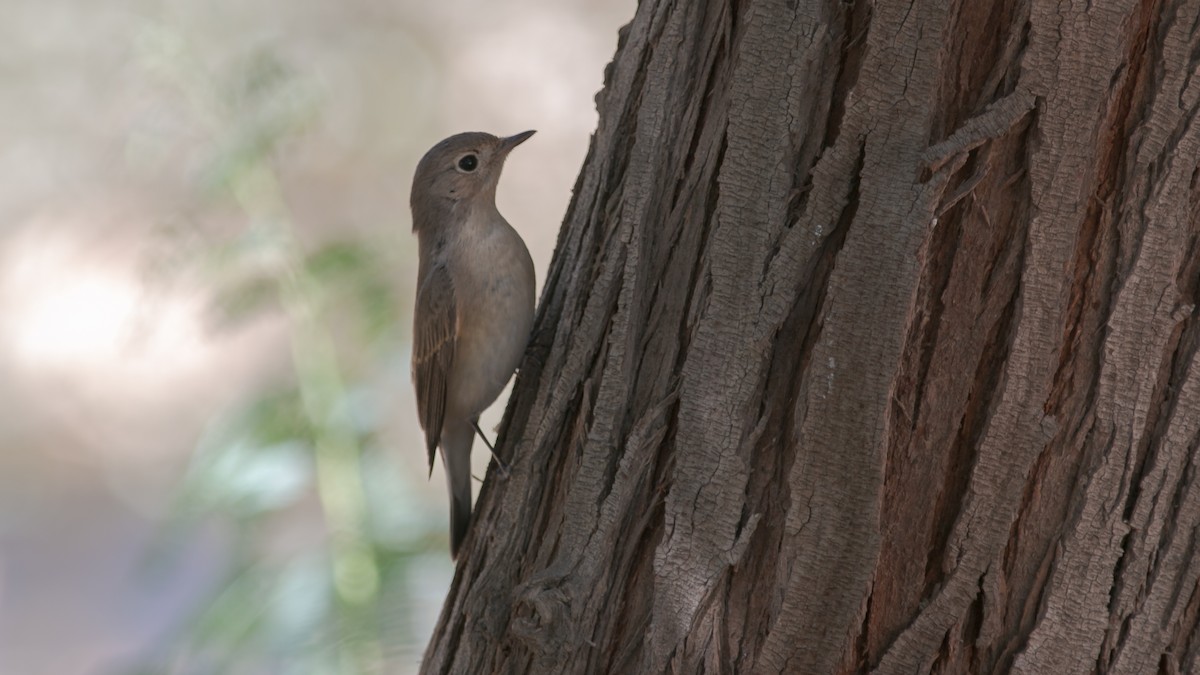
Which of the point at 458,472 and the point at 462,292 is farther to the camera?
the point at 458,472

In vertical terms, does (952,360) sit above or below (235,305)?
below

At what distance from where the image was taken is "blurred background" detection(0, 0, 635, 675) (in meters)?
4.55

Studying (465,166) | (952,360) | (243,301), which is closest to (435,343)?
(465,166)

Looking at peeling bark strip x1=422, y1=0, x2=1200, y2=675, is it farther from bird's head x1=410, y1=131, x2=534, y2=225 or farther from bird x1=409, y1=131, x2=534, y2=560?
bird's head x1=410, y1=131, x2=534, y2=225

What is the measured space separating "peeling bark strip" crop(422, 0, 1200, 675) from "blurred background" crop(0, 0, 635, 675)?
227 centimetres

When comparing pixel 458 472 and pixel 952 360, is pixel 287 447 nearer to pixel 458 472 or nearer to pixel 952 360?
pixel 458 472

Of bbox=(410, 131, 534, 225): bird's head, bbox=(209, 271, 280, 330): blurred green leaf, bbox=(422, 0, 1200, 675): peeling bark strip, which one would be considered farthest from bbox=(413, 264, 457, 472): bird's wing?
bbox=(422, 0, 1200, 675): peeling bark strip

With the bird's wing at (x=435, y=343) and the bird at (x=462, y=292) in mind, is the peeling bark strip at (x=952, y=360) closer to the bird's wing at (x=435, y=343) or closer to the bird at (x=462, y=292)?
the bird at (x=462, y=292)

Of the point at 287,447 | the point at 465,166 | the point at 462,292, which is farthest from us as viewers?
the point at 287,447

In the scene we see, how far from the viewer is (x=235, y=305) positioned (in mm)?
4668

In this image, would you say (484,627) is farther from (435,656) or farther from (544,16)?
(544,16)

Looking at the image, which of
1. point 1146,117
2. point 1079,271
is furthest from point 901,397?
point 1146,117

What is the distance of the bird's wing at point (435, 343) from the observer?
432 centimetres

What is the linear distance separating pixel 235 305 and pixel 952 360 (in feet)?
10.3
